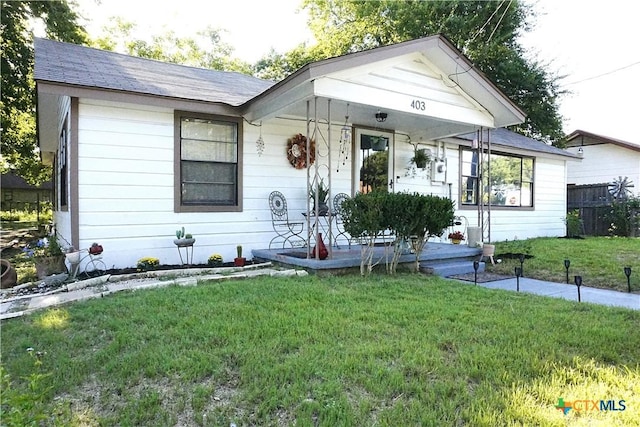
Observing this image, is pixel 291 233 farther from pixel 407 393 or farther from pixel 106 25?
pixel 106 25

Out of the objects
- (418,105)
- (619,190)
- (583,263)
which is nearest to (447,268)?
(583,263)

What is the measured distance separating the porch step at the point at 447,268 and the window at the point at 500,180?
3.48 meters

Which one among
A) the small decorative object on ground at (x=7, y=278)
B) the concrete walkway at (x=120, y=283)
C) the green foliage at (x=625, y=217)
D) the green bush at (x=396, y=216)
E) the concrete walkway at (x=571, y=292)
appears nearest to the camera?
the concrete walkway at (x=120, y=283)

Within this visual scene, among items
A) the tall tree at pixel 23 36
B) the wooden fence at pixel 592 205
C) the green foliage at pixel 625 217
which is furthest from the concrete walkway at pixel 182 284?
the tall tree at pixel 23 36

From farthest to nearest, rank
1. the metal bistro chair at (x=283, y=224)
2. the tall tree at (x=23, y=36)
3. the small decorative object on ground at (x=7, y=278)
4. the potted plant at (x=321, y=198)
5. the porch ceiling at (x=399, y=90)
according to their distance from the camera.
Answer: the tall tree at (x=23, y=36), the metal bistro chair at (x=283, y=224), the potted plant at (x=321, y=198), the small decorative object on ground at (x=7, y=278), the porch ceiling at (x=399, y=90)

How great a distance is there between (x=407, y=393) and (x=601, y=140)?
19.3 metres

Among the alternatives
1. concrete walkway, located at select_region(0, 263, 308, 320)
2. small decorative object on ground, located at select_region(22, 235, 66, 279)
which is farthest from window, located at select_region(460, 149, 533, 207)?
small decorative object on ground, located at select_region(22, 235, 66, 279)

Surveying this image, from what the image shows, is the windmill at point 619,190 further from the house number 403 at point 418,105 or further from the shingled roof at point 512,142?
the house number 403 at point 418,105

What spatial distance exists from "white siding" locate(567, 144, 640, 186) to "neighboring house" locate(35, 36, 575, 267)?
12538 mm

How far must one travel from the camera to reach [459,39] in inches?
696

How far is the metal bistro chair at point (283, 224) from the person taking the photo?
7.01m

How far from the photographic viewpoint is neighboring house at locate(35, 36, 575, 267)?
5531 millimetres

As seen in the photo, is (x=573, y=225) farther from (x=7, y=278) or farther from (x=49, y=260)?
(x=7, y=278)

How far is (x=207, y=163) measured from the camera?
21.3ft
